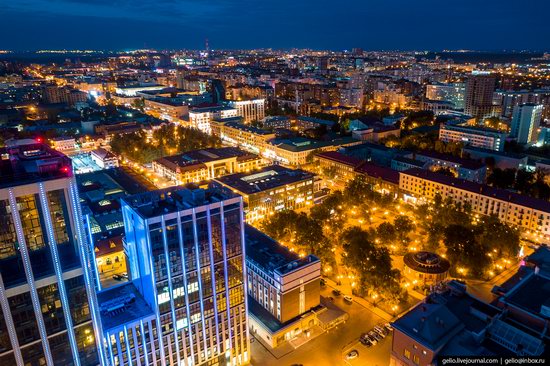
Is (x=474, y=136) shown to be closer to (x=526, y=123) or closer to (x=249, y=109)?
(x=526, y=123)

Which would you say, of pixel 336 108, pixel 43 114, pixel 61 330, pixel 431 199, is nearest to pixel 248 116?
pixel 336 108

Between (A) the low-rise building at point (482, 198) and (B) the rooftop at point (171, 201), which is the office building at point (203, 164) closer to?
(A) the low-rise building at point (482, 198)

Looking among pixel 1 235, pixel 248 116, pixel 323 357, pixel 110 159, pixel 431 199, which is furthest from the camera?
pixel 248 116

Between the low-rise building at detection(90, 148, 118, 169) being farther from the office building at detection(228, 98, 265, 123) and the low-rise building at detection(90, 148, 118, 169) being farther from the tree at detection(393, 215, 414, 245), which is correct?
the tree at detection(393, 215, 414, 245)

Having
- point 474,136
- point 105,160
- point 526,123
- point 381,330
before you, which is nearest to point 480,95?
point 526,123

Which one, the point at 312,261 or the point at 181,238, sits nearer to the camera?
the point at 181,238

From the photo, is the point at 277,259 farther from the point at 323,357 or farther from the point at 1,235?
the point at 1,235
